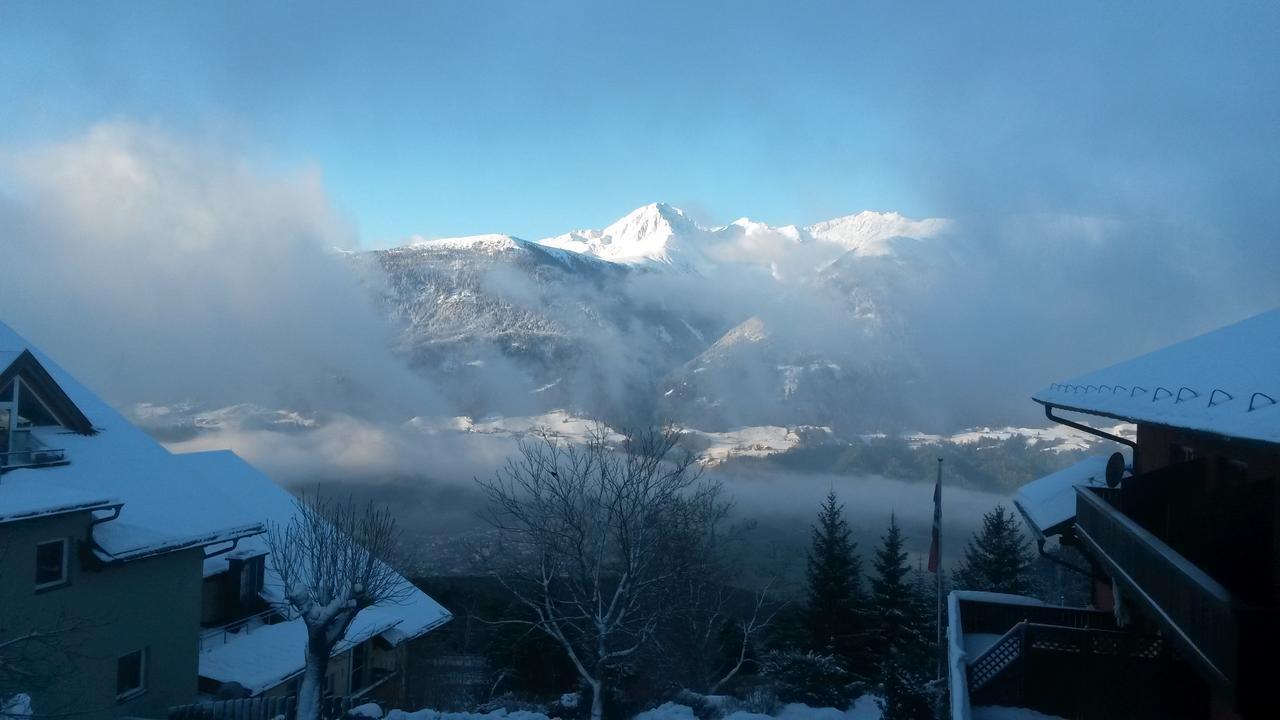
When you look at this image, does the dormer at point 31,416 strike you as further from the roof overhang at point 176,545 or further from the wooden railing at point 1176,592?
the wooden railing at point 1176,592

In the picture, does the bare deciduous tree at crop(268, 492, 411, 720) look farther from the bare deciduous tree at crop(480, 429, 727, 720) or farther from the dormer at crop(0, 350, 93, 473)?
the dormer at crop(0, 350, 93, 473)

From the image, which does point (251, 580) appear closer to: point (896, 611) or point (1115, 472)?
point (1115, 472)

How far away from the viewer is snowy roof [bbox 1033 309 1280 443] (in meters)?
4.29

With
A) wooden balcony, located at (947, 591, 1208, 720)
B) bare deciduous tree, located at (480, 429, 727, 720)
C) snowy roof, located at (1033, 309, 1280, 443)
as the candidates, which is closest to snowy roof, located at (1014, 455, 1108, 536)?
wooden balcony, located at (947, 591, 1208, 720)

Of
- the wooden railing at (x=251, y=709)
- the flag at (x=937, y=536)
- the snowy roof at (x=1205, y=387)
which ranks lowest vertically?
the wooden railing at (x=251, y=709)

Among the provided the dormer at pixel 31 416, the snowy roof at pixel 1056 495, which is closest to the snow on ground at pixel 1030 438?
the snowy roof at pixel 1056 495

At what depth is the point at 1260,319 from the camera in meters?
7.90

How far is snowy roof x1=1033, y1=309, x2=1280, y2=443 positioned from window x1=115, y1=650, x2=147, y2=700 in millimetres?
15035

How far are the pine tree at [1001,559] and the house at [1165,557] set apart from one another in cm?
2366

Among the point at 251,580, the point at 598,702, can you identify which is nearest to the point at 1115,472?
the point at 598,702

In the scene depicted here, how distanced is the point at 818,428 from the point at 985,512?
45.9m

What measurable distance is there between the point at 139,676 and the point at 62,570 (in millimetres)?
2610

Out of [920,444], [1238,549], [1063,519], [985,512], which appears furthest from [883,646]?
[920,444]

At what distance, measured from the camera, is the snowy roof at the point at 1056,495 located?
35.3 ft
